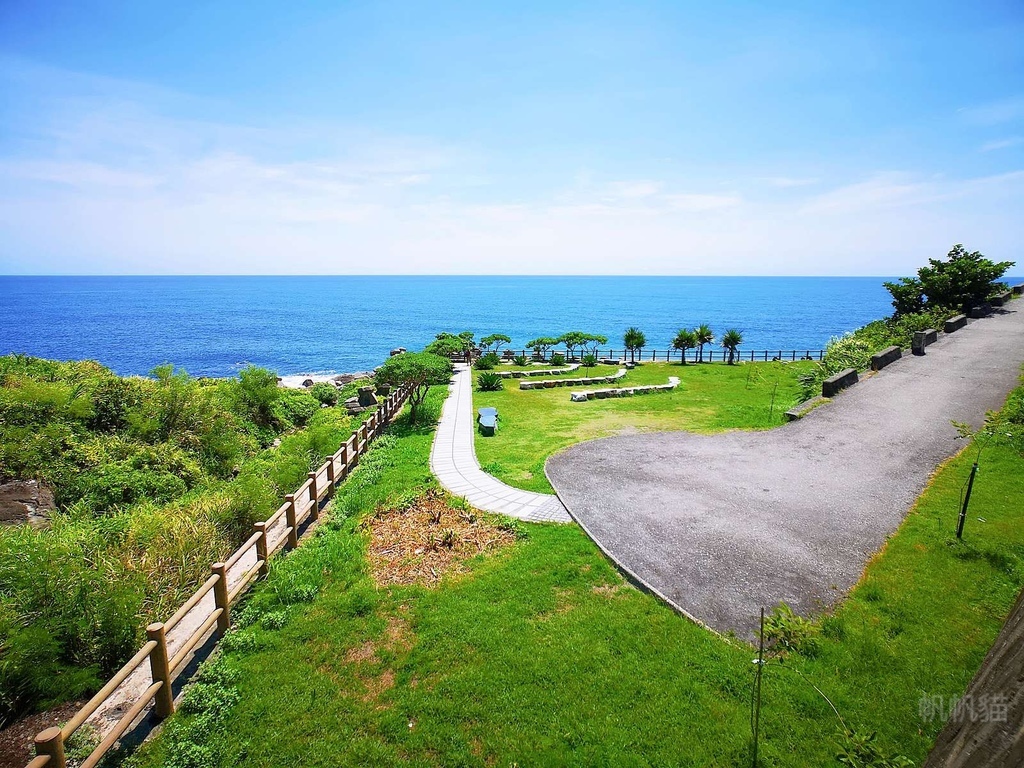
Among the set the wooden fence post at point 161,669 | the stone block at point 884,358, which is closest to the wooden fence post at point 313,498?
the wooden fence post at point 161,669

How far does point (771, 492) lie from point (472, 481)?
7.51 meters

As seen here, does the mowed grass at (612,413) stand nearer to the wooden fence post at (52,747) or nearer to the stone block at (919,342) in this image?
the stone block at (919,342)

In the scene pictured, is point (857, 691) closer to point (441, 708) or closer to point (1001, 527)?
point (441, 708)

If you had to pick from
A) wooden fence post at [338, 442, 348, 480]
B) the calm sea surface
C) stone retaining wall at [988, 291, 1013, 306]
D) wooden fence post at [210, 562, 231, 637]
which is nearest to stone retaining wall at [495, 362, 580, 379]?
wooden fence post at [338, 442, 348, 480]

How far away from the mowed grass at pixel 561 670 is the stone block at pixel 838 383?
10.3m

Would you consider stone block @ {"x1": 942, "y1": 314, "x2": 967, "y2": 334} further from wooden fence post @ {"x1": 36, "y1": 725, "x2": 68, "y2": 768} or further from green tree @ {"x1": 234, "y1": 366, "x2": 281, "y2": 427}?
wooden fence post @ {"x1": 36, "y1": 725, "x2": 68, "y2": 768}

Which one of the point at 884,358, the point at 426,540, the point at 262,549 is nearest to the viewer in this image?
the point at 262,549

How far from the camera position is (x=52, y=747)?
15.6 ft

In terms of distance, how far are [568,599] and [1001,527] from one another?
27.8 feet

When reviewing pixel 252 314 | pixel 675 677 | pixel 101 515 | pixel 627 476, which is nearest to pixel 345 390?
pixel 101 515

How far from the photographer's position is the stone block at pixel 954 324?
88.4 feet

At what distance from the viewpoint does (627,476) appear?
1310 cm

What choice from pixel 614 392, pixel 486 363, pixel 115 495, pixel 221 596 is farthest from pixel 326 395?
pixel 221 596

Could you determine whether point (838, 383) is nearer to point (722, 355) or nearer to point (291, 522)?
point (291, 522)
